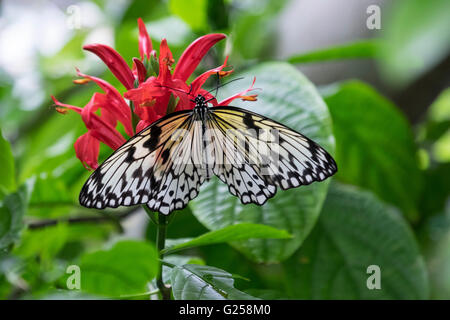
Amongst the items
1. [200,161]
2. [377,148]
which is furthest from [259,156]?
[377,148]

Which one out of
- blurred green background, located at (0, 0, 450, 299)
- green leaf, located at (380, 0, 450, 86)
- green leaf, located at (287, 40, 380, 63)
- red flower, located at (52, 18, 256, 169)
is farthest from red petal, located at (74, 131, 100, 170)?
green leaf, located at (287, 40, 380, 63)

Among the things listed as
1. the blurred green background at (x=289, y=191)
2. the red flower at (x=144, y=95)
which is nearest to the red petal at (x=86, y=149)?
the red flower at (x=144, y=95)

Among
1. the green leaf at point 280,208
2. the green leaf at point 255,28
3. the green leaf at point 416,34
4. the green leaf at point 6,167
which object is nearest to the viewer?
the green leaf at point 416,34

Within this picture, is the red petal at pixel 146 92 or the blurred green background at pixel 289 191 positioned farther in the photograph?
the blurred green background at pixel 289 191

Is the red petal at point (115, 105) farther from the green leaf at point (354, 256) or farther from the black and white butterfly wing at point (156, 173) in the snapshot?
the green leaf at point (354, 256)

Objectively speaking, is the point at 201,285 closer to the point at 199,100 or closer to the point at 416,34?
the point at 199,100

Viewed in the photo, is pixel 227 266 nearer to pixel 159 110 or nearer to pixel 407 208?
pixel 159 110
